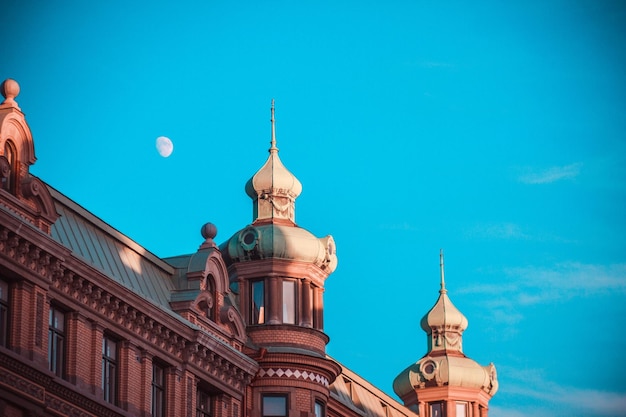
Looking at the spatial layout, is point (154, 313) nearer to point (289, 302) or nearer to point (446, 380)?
point (289, 302)

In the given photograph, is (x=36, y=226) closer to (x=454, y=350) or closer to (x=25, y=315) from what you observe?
(x=25, y=315)

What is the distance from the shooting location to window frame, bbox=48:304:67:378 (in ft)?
221

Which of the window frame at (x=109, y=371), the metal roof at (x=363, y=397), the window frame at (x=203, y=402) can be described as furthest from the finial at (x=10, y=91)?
the metal roof at (x=363, y=397)

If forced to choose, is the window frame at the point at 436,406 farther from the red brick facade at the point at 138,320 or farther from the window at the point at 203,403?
the window at the point at 203,403

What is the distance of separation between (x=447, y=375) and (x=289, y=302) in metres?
26.1

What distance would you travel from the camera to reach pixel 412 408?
108250 mm

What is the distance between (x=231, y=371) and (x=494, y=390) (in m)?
34.2

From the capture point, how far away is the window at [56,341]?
67250 millimetres

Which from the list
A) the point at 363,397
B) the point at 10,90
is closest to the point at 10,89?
the point at 10,90

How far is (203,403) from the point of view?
7650 cm

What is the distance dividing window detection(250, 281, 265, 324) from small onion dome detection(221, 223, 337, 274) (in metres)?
1.13

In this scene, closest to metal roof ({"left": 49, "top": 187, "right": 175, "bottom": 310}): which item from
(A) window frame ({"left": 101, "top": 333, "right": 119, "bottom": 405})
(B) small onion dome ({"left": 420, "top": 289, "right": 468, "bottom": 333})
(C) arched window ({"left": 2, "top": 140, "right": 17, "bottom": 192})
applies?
(A) window frame ({"left": 101, "top": 333, "right": 119, "bottom": 405})

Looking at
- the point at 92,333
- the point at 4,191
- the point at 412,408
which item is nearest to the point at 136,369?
the point at 92,333

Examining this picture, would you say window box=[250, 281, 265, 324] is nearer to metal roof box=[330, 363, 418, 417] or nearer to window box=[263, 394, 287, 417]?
window box=[263, 394, 287, 417]
